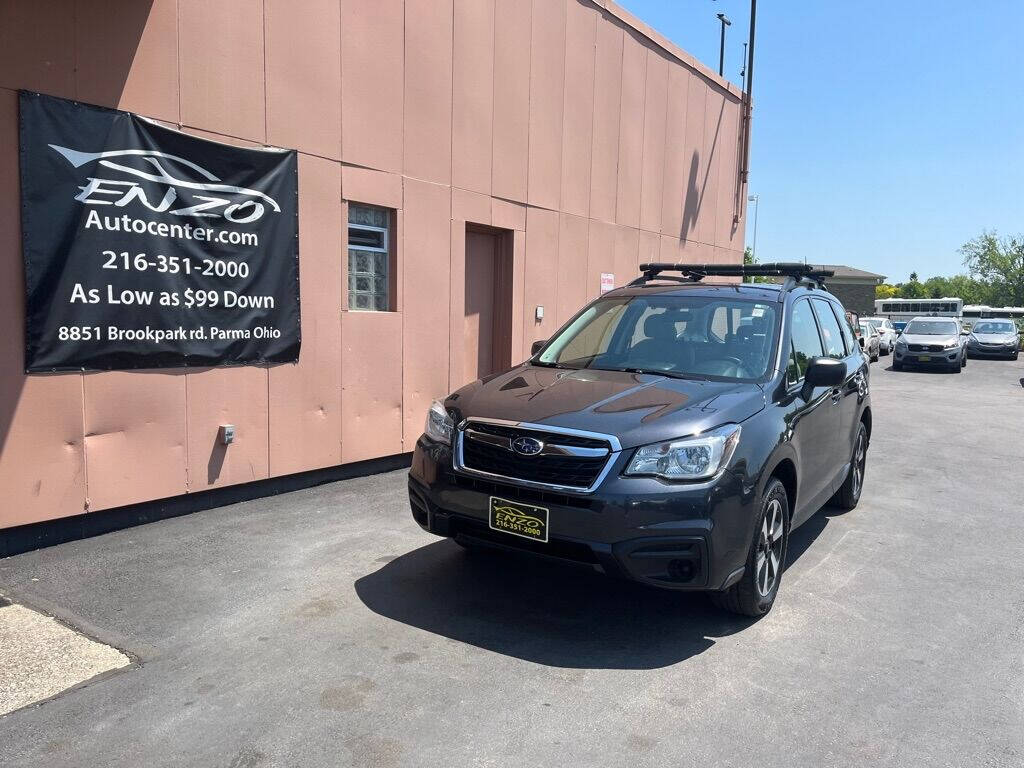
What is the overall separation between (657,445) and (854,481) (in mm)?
3754

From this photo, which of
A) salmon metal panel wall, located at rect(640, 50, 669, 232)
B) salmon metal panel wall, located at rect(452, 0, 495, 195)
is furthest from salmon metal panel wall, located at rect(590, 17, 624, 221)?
salmon metal panel wall, located at rect(452, 0, 495, 195)

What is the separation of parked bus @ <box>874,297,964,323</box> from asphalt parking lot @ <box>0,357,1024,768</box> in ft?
147

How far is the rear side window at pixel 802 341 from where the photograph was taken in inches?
191

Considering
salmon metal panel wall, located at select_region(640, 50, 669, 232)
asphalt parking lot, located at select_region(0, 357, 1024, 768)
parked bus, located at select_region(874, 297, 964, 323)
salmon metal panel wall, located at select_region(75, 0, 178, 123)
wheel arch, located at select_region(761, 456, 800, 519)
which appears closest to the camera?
asphalt parking lot, located at select_region(0, 357, 1024, 768)

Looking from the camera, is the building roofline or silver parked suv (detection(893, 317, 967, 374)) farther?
silver parked suv (detection(893, 317, 967, 374))

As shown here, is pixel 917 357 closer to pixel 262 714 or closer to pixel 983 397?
pixel 983 397

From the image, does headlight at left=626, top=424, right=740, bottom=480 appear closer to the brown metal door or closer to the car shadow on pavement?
the car shadow on pavement

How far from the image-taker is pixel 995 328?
100ft

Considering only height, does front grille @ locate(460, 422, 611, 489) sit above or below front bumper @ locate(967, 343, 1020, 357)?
above

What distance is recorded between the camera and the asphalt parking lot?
306 cm

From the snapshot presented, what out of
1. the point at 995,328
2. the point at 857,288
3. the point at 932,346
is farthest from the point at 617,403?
the point at 857,288

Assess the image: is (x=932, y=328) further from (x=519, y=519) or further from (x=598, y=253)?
(x=519, y=519)

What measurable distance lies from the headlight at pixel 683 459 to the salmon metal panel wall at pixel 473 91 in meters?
5.46

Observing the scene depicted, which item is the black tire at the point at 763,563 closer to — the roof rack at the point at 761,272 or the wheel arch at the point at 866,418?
the roof rack at the point at 761,272
